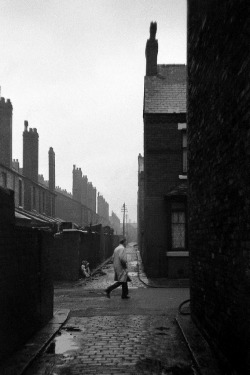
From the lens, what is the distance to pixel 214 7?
21.4 ft

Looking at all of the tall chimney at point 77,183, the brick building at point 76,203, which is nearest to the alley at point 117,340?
the brick building at point 76,203

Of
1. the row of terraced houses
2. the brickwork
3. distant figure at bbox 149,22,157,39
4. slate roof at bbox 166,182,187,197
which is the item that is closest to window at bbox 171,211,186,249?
slate roof at bbox 166,182,187,197

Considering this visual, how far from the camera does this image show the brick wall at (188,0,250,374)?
16.8 ft

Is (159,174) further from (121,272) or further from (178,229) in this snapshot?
(121,272)

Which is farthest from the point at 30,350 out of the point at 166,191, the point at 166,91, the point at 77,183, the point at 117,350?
the point at 77,183

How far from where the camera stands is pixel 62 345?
7656mm

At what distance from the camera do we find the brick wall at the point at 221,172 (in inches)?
201

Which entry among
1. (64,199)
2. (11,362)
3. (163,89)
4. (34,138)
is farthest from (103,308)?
(64,199)

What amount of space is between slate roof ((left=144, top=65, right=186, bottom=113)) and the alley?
9.46 meters

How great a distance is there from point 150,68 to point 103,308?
590 inches

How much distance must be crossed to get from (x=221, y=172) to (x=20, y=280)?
3570 mm

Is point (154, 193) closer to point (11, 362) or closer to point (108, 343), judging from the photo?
point (108, 343)

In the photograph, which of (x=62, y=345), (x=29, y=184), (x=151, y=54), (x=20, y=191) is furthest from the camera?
(x=29, y=184)

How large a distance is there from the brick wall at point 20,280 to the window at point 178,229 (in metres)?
11.0
